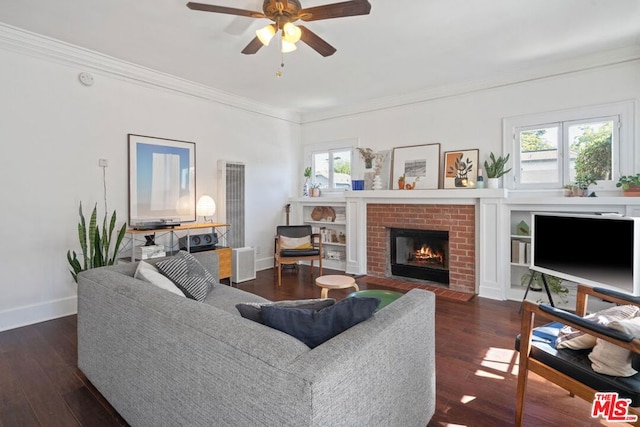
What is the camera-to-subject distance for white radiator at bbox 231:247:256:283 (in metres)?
4.40

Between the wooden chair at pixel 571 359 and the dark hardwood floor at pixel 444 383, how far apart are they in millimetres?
211

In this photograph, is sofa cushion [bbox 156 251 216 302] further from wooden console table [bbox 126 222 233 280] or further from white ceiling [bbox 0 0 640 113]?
white ceiling [bbox 0 0 640 113]

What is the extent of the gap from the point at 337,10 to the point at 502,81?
2755 mm

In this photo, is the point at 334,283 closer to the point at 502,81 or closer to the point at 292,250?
the point at 292,250

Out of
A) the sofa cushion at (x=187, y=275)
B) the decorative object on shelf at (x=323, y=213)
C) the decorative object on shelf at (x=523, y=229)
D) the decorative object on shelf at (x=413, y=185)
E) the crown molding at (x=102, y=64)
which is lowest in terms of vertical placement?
the sofa cushion at (x=187, y=275)

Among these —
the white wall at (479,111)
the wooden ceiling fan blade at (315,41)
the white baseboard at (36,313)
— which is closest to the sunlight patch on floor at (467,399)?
the wooden ceiling fan blade at (315,41)

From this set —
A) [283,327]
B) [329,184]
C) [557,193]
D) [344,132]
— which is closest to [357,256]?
[329,184]

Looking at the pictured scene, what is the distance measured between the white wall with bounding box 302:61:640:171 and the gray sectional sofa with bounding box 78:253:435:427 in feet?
10.6

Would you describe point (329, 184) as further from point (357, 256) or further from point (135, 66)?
point (135, 66)

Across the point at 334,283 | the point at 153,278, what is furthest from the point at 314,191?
the point at 153,278

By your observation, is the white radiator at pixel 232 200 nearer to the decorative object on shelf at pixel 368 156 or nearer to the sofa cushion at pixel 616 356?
the decorative object on shelf at pixel 368 156

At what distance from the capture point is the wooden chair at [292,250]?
14.8ft

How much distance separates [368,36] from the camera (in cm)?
294

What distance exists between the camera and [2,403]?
6.09 feet
